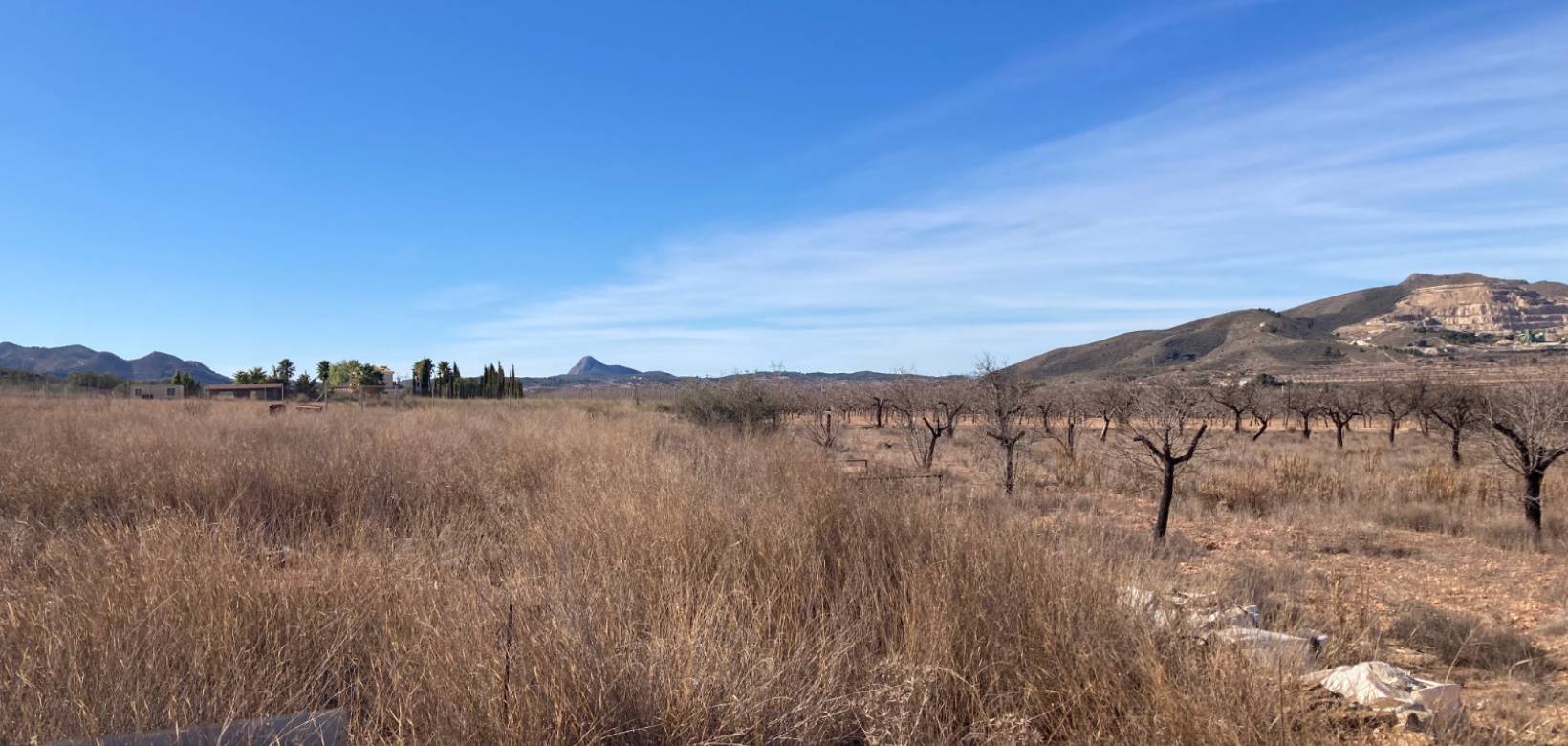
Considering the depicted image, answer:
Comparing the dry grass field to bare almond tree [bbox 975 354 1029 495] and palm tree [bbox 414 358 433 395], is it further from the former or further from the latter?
palm tree [bbox 414 358 433 395]

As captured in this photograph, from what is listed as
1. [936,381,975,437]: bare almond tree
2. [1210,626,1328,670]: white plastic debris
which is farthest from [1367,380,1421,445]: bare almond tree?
[1210,626,1328,670]: white plastic debris

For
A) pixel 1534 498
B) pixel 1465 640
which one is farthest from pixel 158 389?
pixel 1534 498

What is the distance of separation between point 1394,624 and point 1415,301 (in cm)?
14336

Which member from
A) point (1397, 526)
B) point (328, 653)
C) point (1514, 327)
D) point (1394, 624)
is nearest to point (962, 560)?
point (328, 653)

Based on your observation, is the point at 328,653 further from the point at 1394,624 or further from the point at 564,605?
the point at 1394,624

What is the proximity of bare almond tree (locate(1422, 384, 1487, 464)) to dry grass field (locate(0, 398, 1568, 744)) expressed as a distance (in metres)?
17.3

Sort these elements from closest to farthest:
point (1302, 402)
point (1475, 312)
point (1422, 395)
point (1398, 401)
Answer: point (1422, 395) < point (1398, 401) < point (1302, 402) < point (1475, 312)

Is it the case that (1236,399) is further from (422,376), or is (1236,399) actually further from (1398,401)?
(422,376)

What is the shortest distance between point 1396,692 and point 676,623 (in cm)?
344

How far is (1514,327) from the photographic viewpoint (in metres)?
110

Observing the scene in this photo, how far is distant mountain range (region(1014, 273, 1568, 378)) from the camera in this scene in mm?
79812

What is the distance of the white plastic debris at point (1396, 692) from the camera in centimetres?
355

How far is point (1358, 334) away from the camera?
101938 mm

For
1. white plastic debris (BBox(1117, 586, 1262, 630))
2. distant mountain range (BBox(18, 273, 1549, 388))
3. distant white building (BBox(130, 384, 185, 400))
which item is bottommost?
white plastic debris (BBox(1117, 586, 1262, 630))
